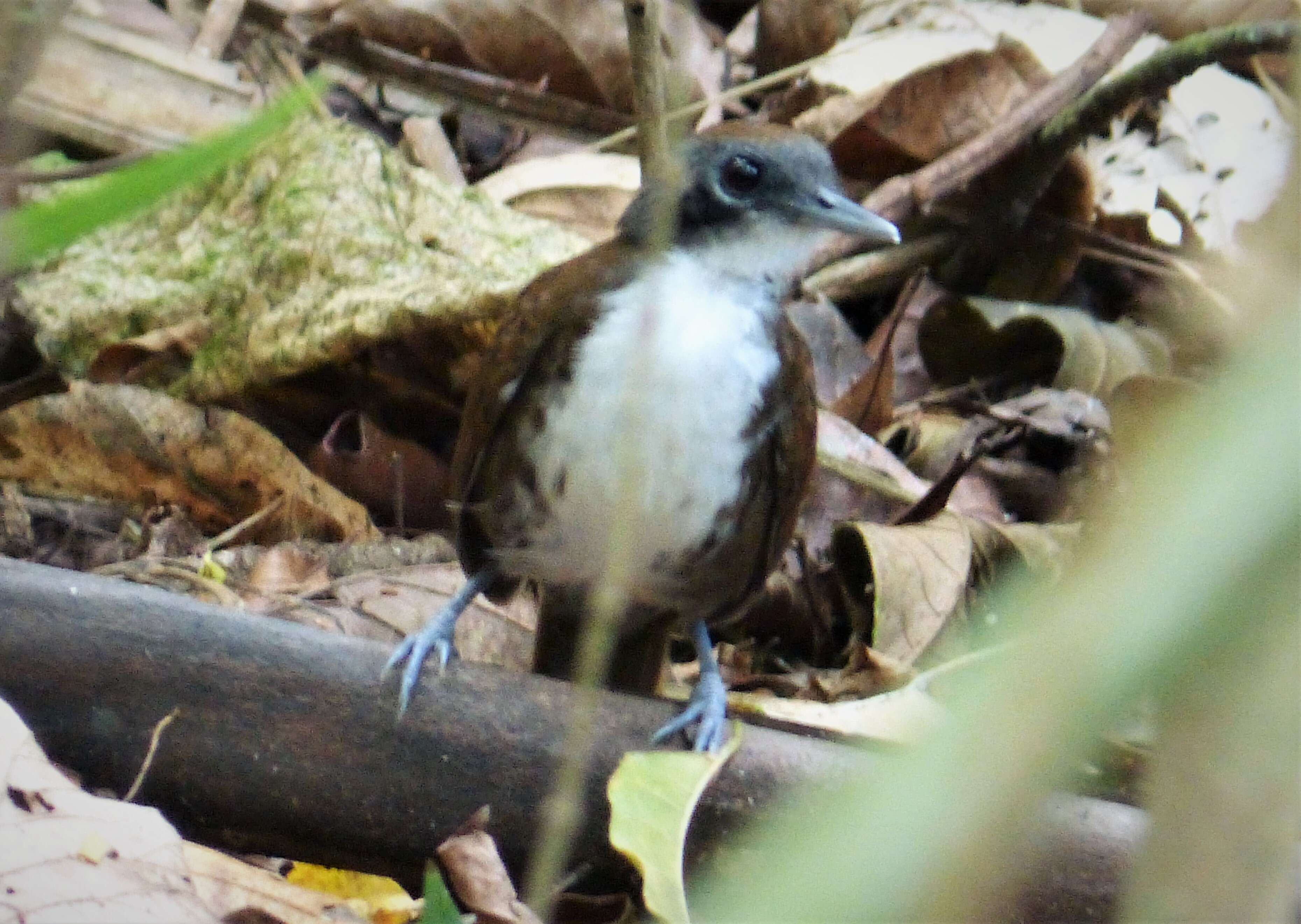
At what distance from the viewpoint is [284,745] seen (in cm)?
216

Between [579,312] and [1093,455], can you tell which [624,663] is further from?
[1093,455]

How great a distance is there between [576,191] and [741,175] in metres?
1.67

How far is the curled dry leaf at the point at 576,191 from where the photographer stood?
4.34 meters

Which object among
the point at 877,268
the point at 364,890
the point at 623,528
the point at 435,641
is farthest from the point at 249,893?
the point at 877,268

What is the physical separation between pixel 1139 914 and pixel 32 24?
0.56 metres

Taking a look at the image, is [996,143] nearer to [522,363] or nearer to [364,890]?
[522,363]

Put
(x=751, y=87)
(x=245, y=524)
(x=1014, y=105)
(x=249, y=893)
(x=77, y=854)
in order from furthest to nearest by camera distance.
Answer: (x=1014, y=105) → (x=751, y=87) → (x=245, y=524) → (x=249, y=893) → (x=77, y=854)

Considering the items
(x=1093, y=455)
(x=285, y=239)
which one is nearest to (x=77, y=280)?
(x=285, y=239)

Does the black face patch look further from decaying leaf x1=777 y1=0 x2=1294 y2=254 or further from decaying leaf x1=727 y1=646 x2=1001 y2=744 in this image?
decaying leaf x1=777 y1=0 x2=1294 y2=254

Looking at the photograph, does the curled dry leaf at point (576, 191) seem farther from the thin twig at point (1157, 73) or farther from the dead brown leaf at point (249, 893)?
the dead brown leaf at point (249, 893)

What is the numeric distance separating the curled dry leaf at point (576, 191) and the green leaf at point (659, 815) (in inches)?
100

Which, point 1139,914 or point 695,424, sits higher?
point 1139,914

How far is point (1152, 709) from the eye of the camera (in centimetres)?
55

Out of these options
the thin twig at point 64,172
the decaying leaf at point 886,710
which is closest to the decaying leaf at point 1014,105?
the decaying leaf at point 886,710
